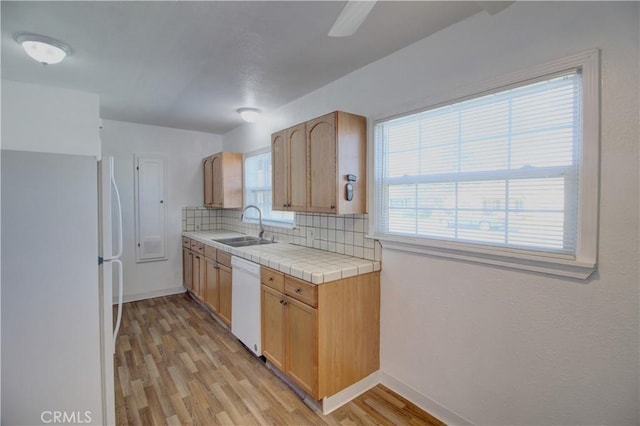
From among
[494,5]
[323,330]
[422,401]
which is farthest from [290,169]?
[422,401]

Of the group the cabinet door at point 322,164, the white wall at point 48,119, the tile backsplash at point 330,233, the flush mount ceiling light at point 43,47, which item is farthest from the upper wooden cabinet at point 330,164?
the white wall at point 48,119

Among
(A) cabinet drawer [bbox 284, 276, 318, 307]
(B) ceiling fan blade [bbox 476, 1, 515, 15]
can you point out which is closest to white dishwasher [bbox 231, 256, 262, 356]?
(A) cabinet drawer [bbox 284, 276, 318, 307]

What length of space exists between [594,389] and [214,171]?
424 centimetres

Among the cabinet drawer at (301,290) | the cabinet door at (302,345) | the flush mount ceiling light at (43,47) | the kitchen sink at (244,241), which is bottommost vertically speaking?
the cabinet door at (302,345)

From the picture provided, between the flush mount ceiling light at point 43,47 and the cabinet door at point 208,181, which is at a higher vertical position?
the flush mount ceiling light at point 43,47

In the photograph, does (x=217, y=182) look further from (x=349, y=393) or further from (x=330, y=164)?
(x=349, y=393)

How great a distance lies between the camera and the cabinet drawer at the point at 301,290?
1.96 m

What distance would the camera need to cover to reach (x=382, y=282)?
2277 mm

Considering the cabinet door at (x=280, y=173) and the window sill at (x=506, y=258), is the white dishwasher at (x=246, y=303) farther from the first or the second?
the window sill at (x=506, y=258)

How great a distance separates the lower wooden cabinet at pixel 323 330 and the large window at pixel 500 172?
1.77 ft

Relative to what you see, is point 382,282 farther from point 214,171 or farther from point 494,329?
point 214,171

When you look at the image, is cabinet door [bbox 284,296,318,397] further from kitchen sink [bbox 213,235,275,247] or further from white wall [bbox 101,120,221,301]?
white wall [bbox 101,120,221,301]

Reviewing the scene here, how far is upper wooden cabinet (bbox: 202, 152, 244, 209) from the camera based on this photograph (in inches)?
160

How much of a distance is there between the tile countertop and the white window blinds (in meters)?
0.35
